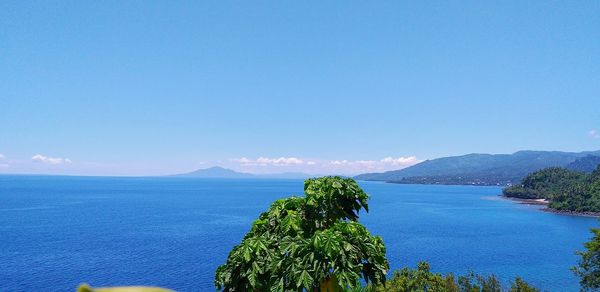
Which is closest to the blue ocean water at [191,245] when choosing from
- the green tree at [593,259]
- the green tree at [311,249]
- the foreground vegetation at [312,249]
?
the green tree at [593,259]

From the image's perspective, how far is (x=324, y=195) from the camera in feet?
31.6

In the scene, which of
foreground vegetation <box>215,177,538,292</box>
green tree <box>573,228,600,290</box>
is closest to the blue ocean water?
green tree <box>573,228,600,290</box>

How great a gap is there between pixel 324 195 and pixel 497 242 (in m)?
92.5

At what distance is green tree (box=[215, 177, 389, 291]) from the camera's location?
7.64 m

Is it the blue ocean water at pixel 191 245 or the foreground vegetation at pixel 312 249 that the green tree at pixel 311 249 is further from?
the blue ocean water at pixel 191 245

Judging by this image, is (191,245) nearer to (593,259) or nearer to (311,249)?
(593,259)

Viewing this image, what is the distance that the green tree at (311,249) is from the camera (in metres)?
7.64

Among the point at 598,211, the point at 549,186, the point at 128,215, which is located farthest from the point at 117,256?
the point at 549,186

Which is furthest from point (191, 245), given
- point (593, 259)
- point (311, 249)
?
point (311, 249)

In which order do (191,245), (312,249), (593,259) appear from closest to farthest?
(312,249)
(593,259)
(191,245)

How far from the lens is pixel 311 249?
25.9 ft

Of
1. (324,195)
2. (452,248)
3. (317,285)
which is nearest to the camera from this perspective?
(317,285)

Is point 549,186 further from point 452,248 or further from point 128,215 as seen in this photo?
point 128,215

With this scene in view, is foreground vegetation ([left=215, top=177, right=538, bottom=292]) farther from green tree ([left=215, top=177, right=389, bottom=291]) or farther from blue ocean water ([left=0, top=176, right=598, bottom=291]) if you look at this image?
blue ocean water ([left=0, top=176, right=598, bottom=291])
